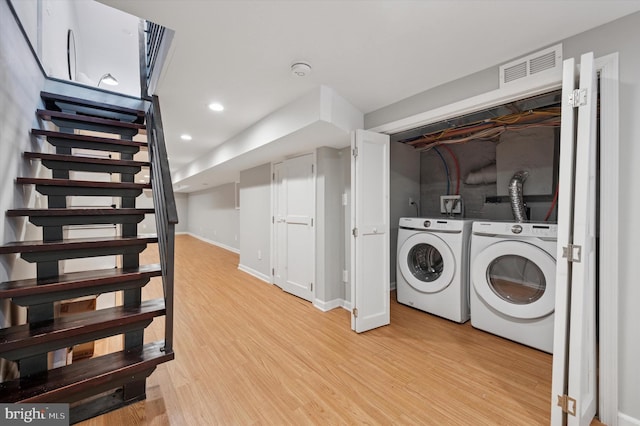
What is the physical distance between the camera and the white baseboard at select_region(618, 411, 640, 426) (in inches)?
51.1

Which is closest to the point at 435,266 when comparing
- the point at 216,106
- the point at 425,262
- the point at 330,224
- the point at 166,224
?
the point at 425,262

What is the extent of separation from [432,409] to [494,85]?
212cm

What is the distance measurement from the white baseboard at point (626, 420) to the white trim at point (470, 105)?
5.96ft

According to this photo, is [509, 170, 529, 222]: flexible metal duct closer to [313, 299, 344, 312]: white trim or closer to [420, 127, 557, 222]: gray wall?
[420, 127, 557, 222]: gray wall

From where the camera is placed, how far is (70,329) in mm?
1291

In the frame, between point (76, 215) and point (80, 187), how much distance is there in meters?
0.28

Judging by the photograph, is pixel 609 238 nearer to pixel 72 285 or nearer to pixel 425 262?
pixel 425 262

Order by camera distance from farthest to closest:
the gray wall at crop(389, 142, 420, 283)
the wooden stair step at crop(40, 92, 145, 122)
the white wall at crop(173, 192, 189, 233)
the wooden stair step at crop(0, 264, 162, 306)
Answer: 1. the white wall at crop(173, 192, 189, 233)
2. the gray wall at crop(389, 142, 420, 283)
3. the wooden stair step at crop(40, 92, 145, 122)
4. the wooden stair step at crop(0, 264, 162, 306)

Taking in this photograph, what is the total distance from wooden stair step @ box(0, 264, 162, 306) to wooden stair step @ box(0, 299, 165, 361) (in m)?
0.13

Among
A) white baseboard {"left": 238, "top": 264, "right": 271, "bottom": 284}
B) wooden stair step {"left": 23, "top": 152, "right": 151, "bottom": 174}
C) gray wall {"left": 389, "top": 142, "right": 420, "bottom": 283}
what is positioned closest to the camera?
wooden stair step {"left": 23, "top": 152, "right": 151, "bottom": 174}

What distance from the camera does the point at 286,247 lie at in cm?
362

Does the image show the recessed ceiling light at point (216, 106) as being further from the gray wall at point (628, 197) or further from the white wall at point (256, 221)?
the gray wall at point (628, 197)

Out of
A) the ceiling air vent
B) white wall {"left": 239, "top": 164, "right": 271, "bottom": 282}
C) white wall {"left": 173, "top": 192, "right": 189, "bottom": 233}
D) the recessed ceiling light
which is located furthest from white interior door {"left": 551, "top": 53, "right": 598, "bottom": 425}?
white wall {"left": 173, "top": 192, "right": 189, "bottom": 233}

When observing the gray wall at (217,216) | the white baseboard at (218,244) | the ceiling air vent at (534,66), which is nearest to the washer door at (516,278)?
the ceiling air vent at (534,66)
